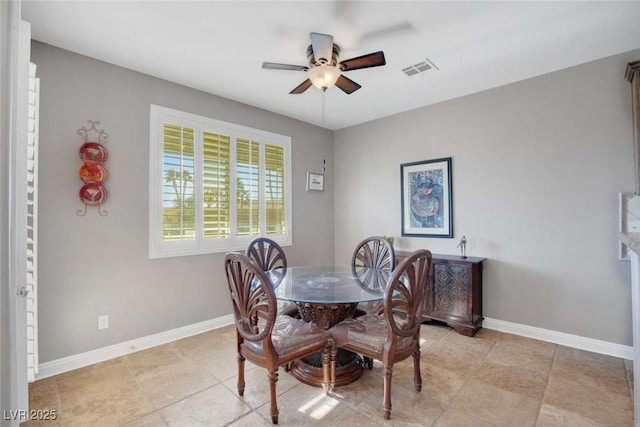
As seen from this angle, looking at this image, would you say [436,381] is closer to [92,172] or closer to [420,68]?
[420,68]

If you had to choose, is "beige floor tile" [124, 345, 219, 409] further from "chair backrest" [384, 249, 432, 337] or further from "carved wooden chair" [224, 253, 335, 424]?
"chair backrest" [384, 249, 432, 337]

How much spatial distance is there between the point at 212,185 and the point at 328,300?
214cm

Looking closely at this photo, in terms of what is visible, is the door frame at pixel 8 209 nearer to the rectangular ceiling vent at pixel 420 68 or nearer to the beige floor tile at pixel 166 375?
the beige floor tile at pixel 166 375

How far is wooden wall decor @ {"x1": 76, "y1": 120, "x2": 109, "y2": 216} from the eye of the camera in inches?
102

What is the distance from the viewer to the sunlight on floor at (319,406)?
75.8 inches

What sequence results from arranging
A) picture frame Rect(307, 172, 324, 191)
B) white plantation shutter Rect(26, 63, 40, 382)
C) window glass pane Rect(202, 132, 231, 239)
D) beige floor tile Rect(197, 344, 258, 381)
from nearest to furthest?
white plantation shutter Rect(26, 63, 40, 382) < beige floor tile Rect(197, 344, 258, 381) < window glass pane Rect(202, 132, 231, 239) < picture frame Rect(307, 172, 324, 191)

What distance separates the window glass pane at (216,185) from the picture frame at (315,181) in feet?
4.32

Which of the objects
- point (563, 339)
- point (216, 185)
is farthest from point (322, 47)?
point (563, 339)

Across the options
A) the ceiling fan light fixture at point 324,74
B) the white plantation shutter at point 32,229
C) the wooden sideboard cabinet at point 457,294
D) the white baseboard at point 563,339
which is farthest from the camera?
the wooden sideboard cabinet at point 457,294

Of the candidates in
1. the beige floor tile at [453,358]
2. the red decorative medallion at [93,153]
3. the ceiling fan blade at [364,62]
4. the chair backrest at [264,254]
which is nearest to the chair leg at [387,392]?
the beige floor tile at [453,358]

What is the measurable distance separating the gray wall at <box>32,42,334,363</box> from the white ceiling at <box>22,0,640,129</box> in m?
0.21

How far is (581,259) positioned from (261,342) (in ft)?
9.90

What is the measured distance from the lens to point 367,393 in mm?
2146

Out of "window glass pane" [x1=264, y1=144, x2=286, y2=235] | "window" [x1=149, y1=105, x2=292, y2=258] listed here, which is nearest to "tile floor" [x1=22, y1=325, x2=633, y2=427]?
"window" [x1=149, y1=105, x2=292, y2=258]
